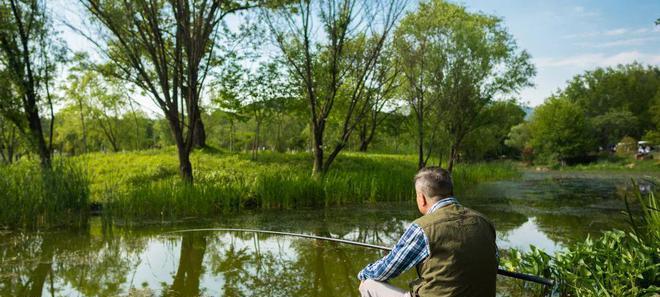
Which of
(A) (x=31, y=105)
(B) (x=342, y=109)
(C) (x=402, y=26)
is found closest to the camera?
(A) (x=31, y=105)

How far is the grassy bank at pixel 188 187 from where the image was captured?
846 centimetres

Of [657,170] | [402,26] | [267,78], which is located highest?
[402,26]

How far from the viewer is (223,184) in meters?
11.4

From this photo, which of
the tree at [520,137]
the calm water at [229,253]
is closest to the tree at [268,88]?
the calm water at [229,253]

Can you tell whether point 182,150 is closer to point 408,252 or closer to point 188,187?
point 188,187

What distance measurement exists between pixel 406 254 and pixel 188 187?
820cm

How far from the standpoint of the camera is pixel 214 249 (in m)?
7.10

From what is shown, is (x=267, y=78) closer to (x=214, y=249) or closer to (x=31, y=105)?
(x=31, y=105)

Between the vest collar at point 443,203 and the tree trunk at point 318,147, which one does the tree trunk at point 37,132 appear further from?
the vest collar at point 443,203

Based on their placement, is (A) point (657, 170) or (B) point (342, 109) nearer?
(B) point (342, 109)

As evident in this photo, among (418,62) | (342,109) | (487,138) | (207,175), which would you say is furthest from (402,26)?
(487,138)

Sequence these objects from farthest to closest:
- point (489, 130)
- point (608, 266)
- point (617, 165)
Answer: point (617, 165) → point (489, 130) → point (608, 266)

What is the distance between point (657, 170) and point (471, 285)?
35770mm

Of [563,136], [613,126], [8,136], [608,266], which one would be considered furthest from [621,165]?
[8,136]
